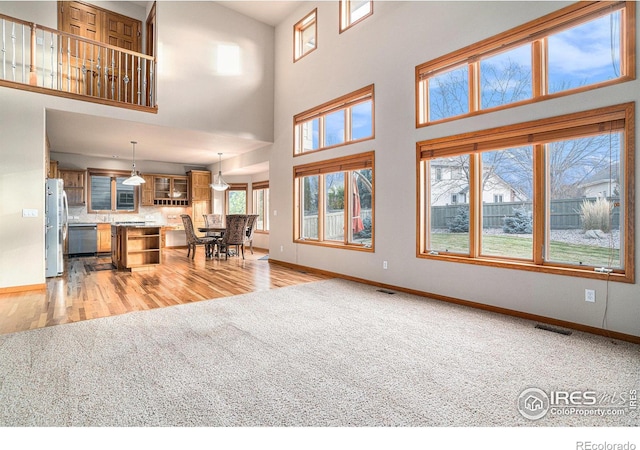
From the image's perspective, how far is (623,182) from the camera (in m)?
3.03

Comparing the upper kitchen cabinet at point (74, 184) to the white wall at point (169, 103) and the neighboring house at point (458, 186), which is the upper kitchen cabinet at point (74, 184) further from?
the neighboring house at point (458, 186)

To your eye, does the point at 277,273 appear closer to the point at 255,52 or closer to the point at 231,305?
the point at 231,305

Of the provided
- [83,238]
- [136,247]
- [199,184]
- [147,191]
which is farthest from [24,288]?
[199,184]

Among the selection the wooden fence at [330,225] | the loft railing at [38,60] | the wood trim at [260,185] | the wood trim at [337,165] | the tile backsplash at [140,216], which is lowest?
the wooden fence at [330,225]

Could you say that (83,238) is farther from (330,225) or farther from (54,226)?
(330,225)

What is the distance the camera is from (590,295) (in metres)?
3.15

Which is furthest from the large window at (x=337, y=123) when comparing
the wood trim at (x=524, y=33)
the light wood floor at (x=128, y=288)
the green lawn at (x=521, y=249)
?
the light wood floor at (x=128, y=288)

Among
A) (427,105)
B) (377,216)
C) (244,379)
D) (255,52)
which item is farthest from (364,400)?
(255,52)

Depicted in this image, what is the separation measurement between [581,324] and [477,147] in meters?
2.13

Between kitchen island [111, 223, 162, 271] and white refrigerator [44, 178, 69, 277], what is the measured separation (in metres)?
0.95

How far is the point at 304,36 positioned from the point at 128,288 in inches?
230

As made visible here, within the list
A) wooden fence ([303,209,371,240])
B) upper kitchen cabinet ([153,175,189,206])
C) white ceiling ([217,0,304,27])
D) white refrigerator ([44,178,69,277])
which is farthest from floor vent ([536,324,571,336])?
upper kitchen cabinet ([153,175,189,206])

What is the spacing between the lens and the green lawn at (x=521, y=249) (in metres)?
3.22

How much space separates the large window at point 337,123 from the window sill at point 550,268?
2353 millimetres
